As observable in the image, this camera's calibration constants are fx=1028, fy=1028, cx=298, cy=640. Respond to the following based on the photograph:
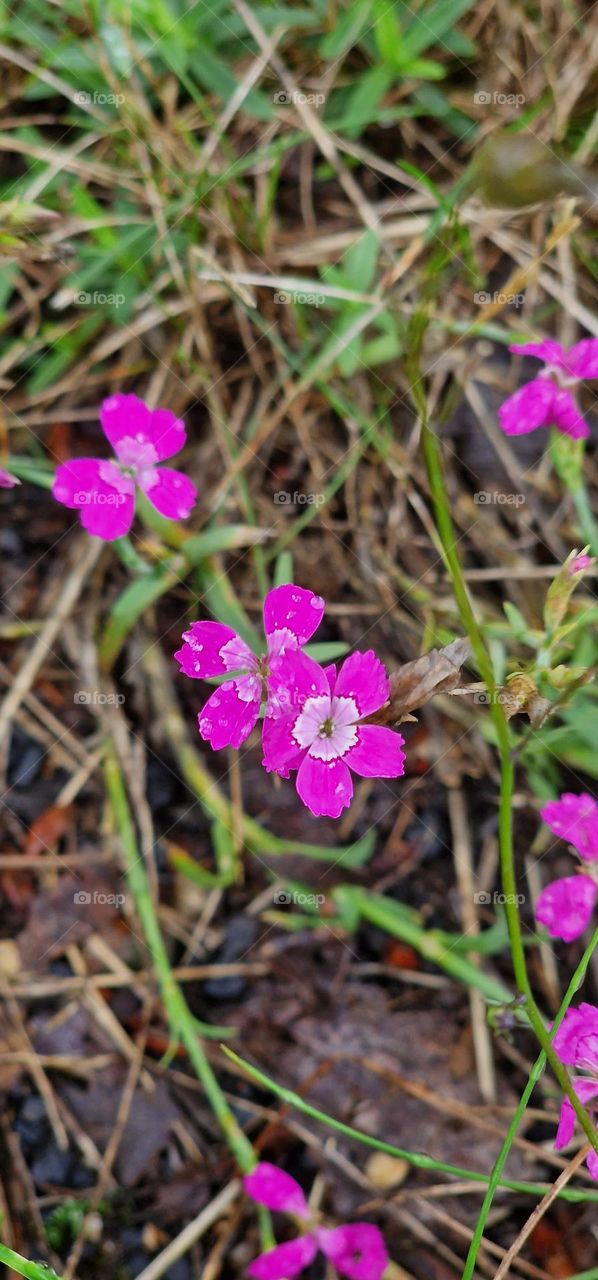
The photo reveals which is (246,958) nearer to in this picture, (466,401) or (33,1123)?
(33,1123)

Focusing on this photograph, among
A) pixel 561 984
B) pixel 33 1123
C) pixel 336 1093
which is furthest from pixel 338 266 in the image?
pixel 33 1123

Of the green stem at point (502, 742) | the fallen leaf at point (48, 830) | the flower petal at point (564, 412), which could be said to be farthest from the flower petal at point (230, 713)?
the fallen leaf at point (48, 830)

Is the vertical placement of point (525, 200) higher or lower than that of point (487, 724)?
higher

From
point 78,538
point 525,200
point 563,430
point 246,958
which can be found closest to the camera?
point 563,430

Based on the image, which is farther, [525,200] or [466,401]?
[466,401]

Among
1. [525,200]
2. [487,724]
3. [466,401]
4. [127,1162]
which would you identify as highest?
[525,200]

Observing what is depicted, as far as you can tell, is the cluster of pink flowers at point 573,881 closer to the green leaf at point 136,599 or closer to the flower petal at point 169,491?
the flower petal at point 169,491

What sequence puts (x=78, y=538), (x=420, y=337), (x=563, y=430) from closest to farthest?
(x=420, y=337)
(x=563, y=430)
(x=78, y=538)
